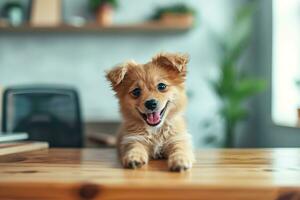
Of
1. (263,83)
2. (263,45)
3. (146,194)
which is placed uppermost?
(263,45)

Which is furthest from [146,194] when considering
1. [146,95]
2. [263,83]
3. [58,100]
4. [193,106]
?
[193,106]

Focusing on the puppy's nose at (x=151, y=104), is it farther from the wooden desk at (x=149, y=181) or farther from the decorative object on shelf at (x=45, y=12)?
the decorative object on shelf at (x=45, y=12)

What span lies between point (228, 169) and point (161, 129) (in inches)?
11.2

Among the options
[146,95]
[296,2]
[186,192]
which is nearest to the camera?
[186,192]

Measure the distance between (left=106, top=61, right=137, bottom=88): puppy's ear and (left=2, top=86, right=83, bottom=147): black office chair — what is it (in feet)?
3.78

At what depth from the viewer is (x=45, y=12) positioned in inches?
134

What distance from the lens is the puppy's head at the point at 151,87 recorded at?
1172 mm

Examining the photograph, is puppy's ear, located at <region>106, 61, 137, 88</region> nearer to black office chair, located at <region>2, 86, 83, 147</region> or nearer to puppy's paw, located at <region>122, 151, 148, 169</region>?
puppy's paw, located at <region>122, 151, 148, 169</region>

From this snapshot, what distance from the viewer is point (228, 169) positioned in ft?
3.30

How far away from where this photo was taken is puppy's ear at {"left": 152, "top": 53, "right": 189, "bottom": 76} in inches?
47.5

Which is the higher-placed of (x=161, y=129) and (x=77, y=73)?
(x=77, y=73)

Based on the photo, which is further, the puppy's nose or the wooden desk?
the puppy's nose

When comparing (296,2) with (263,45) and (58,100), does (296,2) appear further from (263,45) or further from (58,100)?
(58,100)

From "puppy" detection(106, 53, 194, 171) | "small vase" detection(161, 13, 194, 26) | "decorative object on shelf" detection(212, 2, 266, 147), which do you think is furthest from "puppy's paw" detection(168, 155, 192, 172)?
"small vase" detection(161, 13, 194, 26)
